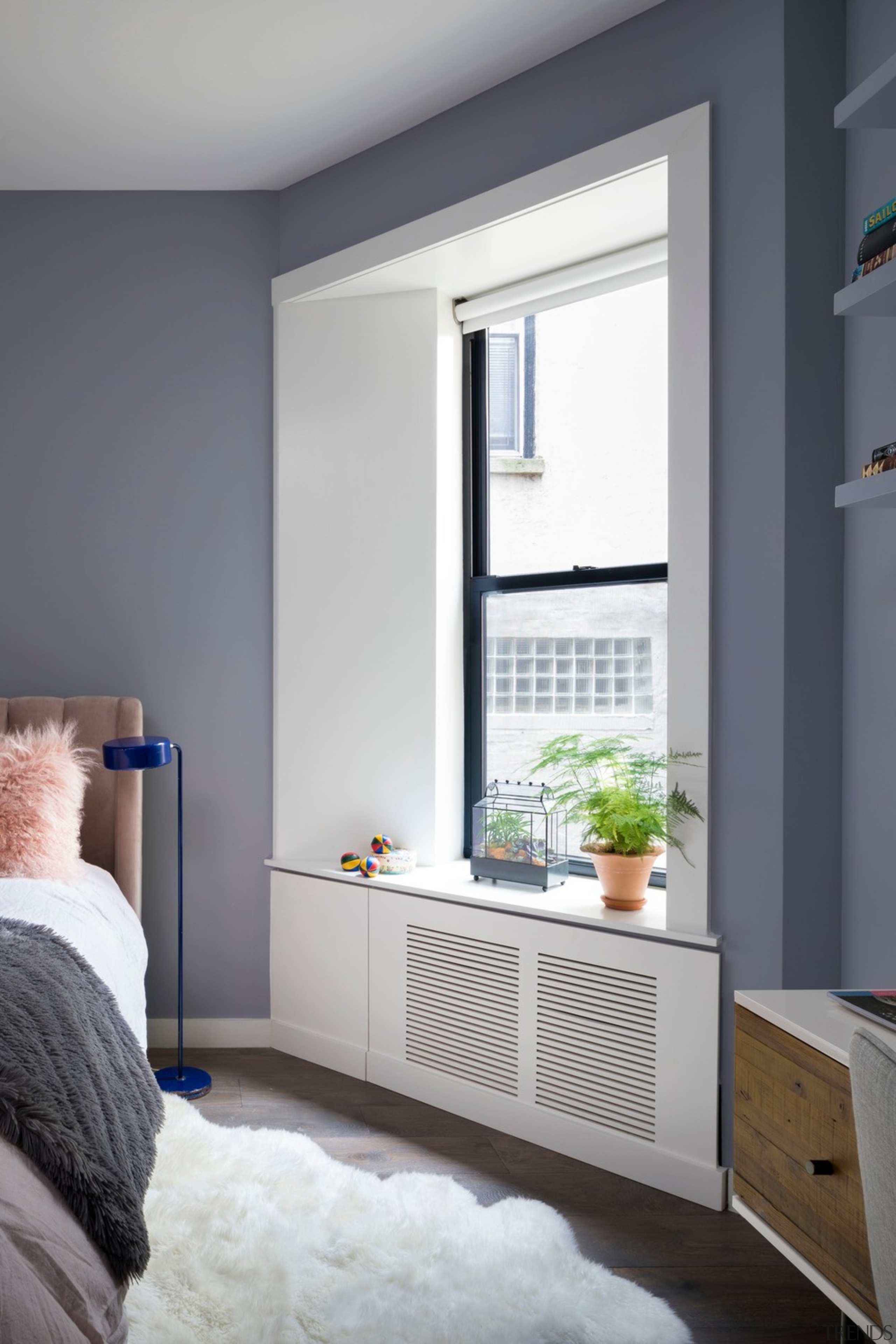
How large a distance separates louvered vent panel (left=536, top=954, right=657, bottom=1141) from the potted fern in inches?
8.6

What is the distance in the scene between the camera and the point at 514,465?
10.9ft

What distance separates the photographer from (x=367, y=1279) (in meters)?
1.94

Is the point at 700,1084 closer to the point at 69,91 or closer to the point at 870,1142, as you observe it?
the point at 870,1142

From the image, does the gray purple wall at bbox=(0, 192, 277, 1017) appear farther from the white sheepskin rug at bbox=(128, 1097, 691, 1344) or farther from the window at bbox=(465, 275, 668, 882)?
the white sheepskin rug at bbox=(128, 1097, 691, 1344)

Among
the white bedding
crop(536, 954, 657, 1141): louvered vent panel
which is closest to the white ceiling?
the white bedding

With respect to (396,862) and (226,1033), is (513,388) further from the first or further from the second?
(226,1033)

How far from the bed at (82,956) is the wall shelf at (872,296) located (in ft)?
6.12

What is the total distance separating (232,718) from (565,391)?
5.18 ft

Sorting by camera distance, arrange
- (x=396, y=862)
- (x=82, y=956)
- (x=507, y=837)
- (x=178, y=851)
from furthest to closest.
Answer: (x=178, y=851) < (x=396, y=862) < (x=507, y=837) < (x=82, y=956)

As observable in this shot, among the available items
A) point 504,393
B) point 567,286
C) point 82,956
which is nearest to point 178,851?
point 82,956

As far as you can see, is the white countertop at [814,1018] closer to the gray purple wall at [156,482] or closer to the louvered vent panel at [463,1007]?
the louvered vent panel at [463,1007]

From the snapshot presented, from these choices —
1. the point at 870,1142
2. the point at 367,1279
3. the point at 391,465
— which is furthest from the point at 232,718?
the point at 870,1142

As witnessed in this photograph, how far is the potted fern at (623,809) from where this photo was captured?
2.40 meters

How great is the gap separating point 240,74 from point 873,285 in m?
1.94
